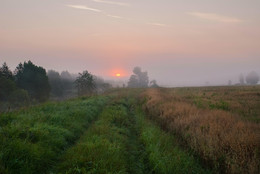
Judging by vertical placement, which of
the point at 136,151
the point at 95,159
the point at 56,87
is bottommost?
the point at 136,151

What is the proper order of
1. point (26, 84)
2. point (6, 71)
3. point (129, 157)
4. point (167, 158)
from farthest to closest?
1. point (26, 84)
2. point (6, 71)
3. point (129, 157)
4. point (167, 158)

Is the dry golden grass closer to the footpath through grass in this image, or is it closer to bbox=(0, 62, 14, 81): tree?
the footpath through grass

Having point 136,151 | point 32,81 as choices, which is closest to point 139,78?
point 32,81

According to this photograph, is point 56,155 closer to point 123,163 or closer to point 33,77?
point 123,163

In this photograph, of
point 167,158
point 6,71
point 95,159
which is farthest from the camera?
point 6,71

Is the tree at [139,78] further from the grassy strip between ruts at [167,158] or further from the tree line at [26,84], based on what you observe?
the grassy strip between ruts at [167,158]

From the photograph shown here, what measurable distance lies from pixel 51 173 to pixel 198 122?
6988mm

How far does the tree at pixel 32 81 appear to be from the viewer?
49.4 metres

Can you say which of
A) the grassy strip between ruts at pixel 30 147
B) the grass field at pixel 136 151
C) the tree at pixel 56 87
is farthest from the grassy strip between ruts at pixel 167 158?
the tree at pixel 56 87

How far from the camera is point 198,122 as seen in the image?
27.5 ft

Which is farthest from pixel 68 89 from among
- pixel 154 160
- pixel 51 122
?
pixel 154 160

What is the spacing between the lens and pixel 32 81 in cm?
5000

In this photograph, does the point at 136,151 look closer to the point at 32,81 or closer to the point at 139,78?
the point at 32,81

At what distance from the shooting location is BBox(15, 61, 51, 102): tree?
4941 cm
